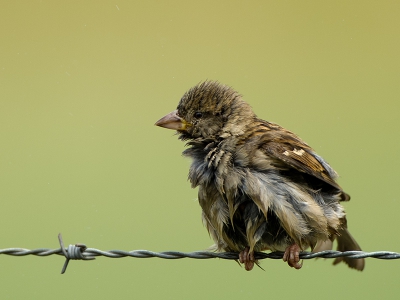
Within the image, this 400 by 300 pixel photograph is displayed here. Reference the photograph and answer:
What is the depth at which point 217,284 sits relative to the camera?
601 cm

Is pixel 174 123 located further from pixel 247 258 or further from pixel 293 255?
pixel 293 255

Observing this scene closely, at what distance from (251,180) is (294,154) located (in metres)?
0.37

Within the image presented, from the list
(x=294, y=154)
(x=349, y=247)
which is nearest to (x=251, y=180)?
(x=294, y=154)

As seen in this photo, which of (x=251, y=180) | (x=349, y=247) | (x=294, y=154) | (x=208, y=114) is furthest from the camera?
(x=349, y=247)

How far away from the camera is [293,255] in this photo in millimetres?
4281

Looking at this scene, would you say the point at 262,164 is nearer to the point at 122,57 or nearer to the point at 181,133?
the point at 181,133

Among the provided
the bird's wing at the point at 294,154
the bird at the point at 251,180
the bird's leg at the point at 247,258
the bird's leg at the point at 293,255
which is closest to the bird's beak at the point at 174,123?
the bird at the point at 251,180

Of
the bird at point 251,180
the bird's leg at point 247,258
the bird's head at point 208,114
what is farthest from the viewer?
the bird's head at point 208,114

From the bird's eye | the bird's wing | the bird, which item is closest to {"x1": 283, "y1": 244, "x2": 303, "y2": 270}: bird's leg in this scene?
the bird

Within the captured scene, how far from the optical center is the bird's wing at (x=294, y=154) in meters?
4.35

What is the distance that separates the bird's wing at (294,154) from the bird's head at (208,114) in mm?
222

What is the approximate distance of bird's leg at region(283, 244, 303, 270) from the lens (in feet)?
14.0

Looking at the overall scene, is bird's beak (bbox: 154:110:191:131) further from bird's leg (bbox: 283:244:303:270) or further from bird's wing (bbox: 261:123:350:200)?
bird's leg (bbox: 283:244:303:270)

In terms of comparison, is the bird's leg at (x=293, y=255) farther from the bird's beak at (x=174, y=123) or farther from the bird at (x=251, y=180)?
the bird's beak at (x=174, y=123)
